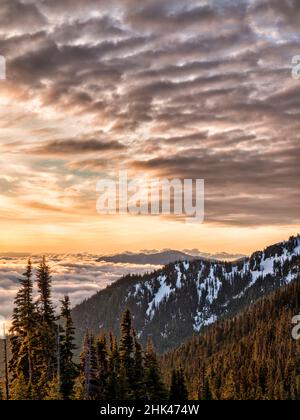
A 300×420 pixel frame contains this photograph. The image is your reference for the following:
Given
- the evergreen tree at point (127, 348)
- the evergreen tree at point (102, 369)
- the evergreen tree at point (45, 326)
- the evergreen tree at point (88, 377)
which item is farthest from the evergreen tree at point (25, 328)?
the evergreen tree at point (127, 348)

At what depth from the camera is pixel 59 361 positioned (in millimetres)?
53781

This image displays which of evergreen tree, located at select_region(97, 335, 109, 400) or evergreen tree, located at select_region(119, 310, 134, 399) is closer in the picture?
evergreen tree, located at select_region(97, 335, 109, 400)

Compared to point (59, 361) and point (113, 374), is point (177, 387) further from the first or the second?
point (59, 361)

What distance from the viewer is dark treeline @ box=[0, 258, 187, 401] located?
50438mm

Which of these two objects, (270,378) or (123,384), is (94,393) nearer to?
(123,384)

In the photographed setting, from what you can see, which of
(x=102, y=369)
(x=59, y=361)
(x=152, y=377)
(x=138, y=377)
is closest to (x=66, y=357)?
(x=59, y=361)

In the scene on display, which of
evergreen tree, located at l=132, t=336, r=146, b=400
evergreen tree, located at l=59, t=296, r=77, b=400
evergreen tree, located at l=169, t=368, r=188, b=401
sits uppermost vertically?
evergreen tree, located at l=59, t=296, r=77, b=400

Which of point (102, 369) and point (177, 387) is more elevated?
point (102, 369)

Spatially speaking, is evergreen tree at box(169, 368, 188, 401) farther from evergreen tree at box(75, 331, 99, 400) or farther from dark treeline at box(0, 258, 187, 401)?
evergreen tree at box(75, 331, 99, 400)

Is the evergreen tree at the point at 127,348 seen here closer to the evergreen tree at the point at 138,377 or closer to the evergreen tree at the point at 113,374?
the evergreen tree at the point at 138,377

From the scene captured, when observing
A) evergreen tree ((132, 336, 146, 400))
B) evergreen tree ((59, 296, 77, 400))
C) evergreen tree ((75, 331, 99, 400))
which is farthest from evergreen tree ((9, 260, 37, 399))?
evergreen tree ((132, 336, 146, 400))

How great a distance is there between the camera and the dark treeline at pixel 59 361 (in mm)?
50438
